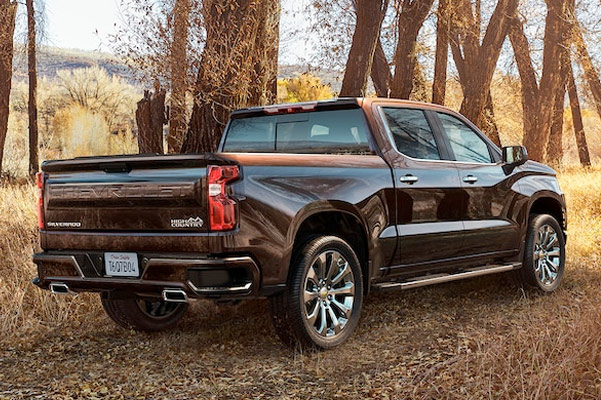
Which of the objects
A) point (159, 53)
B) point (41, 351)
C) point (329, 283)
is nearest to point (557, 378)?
point (329, 283)

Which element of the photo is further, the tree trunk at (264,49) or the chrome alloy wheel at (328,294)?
the tree trunk at (264,49)

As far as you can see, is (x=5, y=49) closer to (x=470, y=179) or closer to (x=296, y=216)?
(x=470, y=179)

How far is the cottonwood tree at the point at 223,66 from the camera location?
9875mm

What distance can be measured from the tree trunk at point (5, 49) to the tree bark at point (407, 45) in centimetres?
770

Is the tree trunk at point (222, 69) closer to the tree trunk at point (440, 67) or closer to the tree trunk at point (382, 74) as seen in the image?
the tree trunk at point (440, 67)

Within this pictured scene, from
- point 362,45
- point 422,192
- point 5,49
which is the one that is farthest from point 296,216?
point 5,49

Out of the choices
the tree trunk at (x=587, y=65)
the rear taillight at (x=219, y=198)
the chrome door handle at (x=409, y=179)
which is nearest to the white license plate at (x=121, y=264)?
the rear taillight at (x=219, y=198)

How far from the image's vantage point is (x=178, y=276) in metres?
5.20

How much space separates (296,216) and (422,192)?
1546mm

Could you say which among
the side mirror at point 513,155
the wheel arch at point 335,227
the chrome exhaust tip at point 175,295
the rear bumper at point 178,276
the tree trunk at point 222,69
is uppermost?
the tree trunk at point 222,69

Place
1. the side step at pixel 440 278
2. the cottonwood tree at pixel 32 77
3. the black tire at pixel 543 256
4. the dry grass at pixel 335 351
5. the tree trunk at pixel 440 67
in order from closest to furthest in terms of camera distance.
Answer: the dry grass at pixel 335 351 → the side step at pixel 440 278 → the black tire at pixel 543 256 → the tree trunk at pixel 440 67 → the cottonwood tree at pixel 32 77

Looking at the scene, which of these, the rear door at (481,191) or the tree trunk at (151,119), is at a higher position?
the tree trunk at (151,119)

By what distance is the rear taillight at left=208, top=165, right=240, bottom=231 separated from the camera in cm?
510

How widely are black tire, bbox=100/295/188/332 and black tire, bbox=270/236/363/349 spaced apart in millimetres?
1455
